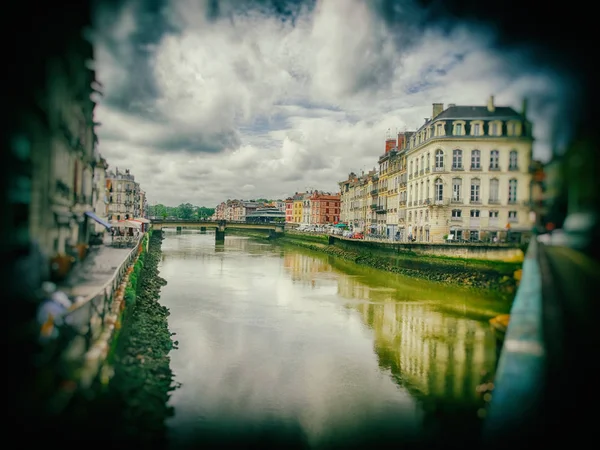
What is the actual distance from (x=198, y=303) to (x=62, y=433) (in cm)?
1499

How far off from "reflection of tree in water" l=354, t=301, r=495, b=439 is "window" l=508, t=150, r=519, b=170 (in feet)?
7.47

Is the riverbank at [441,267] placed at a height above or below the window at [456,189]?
below

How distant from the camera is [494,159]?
4969 mm

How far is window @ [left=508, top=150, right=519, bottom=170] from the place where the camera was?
4.48m

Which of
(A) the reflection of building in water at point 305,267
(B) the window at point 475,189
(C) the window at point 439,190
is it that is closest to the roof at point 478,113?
(B) the window at point 475,189

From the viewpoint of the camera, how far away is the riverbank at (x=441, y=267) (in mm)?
5230

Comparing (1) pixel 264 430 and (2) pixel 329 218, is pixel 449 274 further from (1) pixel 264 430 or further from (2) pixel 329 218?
(2) pixel 329 218

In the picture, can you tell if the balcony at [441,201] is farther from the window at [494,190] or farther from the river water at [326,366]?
the river water at [326,366]

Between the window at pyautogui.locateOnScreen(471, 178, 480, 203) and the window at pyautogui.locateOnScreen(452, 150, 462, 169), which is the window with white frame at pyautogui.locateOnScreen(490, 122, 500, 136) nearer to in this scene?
the window at pyautogui.locateOnScreen(471, 178, 480, 203)

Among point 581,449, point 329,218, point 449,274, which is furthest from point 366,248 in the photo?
point 329,218

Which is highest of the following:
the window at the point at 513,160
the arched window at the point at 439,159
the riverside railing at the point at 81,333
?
the arched window at the point at 439,159

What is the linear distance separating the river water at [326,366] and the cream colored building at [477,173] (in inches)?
66.5

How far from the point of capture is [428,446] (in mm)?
4824

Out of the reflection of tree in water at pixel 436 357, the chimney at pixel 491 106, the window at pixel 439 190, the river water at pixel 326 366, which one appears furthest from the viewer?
the window at pixel 439 190
